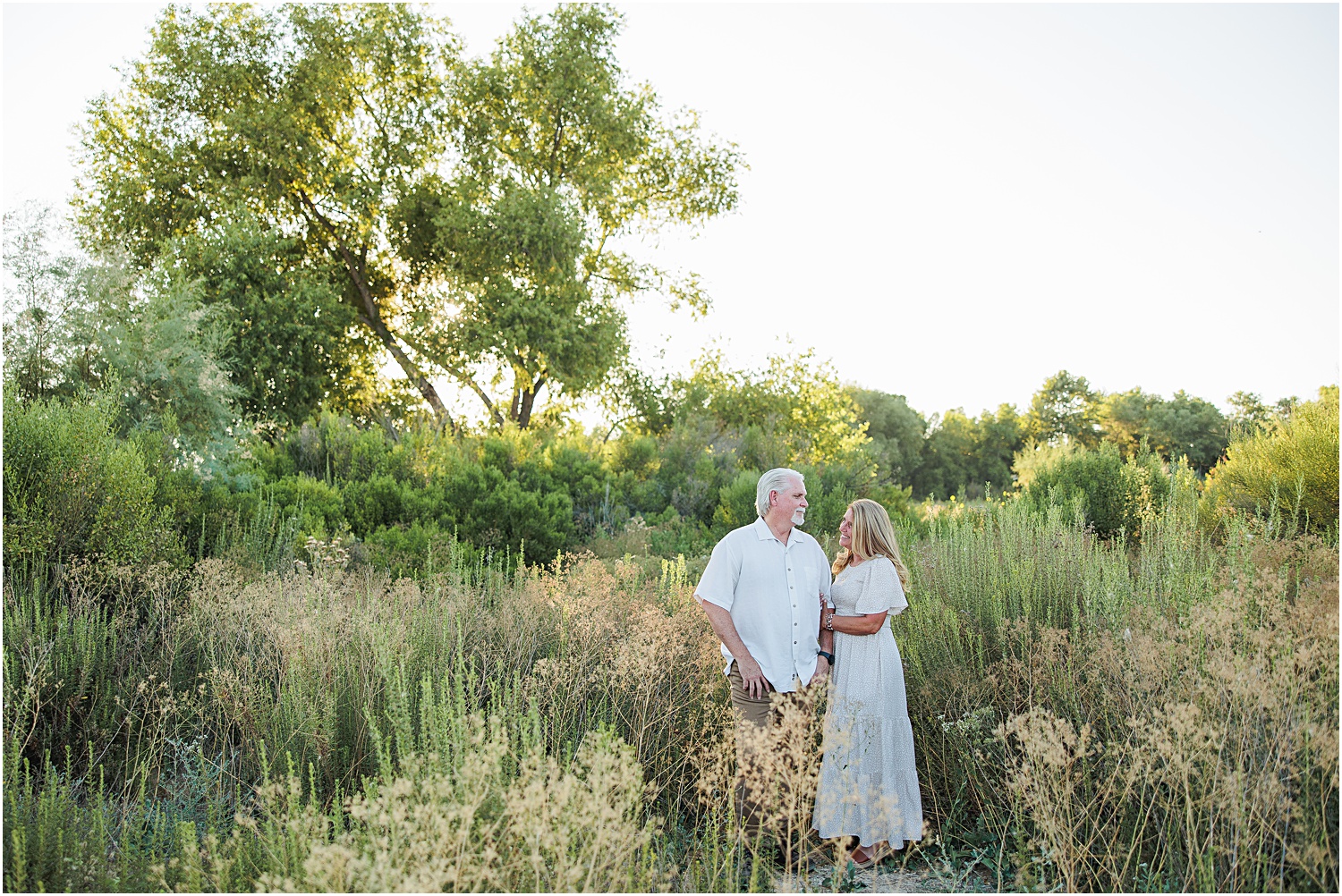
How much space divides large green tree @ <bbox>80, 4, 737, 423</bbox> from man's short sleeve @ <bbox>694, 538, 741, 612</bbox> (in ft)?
41.1

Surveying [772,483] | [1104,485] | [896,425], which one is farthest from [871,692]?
[896,425]

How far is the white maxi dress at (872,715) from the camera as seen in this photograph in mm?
3799

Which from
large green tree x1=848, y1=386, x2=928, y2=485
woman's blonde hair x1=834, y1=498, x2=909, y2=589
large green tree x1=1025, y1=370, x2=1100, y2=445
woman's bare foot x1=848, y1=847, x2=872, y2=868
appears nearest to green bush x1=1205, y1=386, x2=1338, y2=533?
woman's blonde hair x1=834, y1=498, x2=909, y2=589

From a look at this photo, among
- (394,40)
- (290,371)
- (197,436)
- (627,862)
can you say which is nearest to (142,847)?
(627,862)

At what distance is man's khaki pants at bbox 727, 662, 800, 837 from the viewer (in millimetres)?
2816

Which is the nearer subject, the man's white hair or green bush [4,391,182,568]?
the man's white hair

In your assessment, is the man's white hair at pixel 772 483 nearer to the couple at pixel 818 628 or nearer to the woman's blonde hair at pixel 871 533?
the couple at pixel 818 628

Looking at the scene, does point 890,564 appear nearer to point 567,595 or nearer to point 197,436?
point 567,595

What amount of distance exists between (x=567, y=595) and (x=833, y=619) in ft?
6.98

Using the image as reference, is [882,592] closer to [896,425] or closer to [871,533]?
[871,533]

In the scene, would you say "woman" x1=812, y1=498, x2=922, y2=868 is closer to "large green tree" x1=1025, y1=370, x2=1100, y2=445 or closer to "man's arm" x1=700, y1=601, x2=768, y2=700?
"man's arm" x1=700, y1=601, x2=768, y2=700

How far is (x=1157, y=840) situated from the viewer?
144 inches

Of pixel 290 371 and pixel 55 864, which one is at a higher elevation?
pixel 290 371

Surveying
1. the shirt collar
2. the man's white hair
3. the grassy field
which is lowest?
the grassy field
